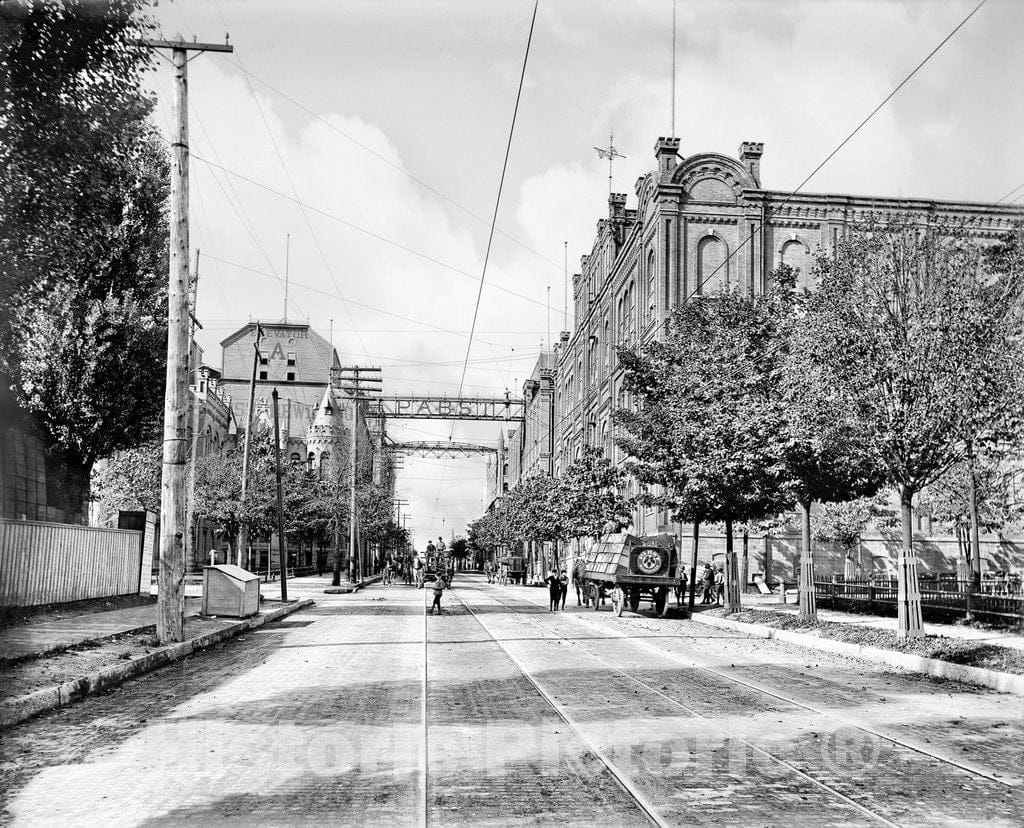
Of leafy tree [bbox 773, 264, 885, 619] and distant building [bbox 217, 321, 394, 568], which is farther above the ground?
distant building [bbox 217, 321, 394, 568]

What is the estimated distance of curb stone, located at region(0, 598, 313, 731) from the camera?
962 cm

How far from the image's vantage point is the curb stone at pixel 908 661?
12.9 meters

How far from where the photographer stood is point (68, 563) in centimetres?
2173

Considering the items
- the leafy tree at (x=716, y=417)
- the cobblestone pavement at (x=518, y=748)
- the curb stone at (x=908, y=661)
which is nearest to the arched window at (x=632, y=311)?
the leafy tree at (x=716, y=417)

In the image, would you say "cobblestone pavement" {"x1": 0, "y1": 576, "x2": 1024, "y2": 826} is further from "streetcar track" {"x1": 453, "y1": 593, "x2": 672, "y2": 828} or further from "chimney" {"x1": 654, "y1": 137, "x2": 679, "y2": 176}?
"chimney" {"x1": 654, "y1": 137, "x2": 679, "y2": 176}

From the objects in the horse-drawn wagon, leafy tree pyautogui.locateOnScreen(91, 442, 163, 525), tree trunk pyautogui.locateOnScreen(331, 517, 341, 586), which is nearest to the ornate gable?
the horse-drawn wagon

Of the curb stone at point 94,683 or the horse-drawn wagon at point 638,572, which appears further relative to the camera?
the horse-drawn wagon at point 638,572

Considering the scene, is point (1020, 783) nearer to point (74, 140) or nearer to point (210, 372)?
point (74, 140)

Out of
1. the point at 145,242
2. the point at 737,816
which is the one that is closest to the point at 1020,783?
→ the point at 737,816

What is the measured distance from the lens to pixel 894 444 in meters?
16.9

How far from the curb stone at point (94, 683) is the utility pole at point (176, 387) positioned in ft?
2.55

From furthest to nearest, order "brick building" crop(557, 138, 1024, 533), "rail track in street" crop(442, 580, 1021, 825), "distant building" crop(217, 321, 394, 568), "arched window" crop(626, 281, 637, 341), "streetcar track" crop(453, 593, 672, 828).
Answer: "distant building" crop(217, 321, 394, 568) → "arched window" crop(626, 281, 637, 341) → "brick building" crop(557, 138, 1024, 533) → "rail track in street" crop(442, 580, 1021, 825) → "streetcar track" crop(453, 593, 672, 828)

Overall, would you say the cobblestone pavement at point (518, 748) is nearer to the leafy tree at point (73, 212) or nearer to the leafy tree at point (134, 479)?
the leafy tree at point (73, 212)

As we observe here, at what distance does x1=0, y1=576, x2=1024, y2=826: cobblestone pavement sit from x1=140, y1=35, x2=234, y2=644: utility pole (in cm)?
191
